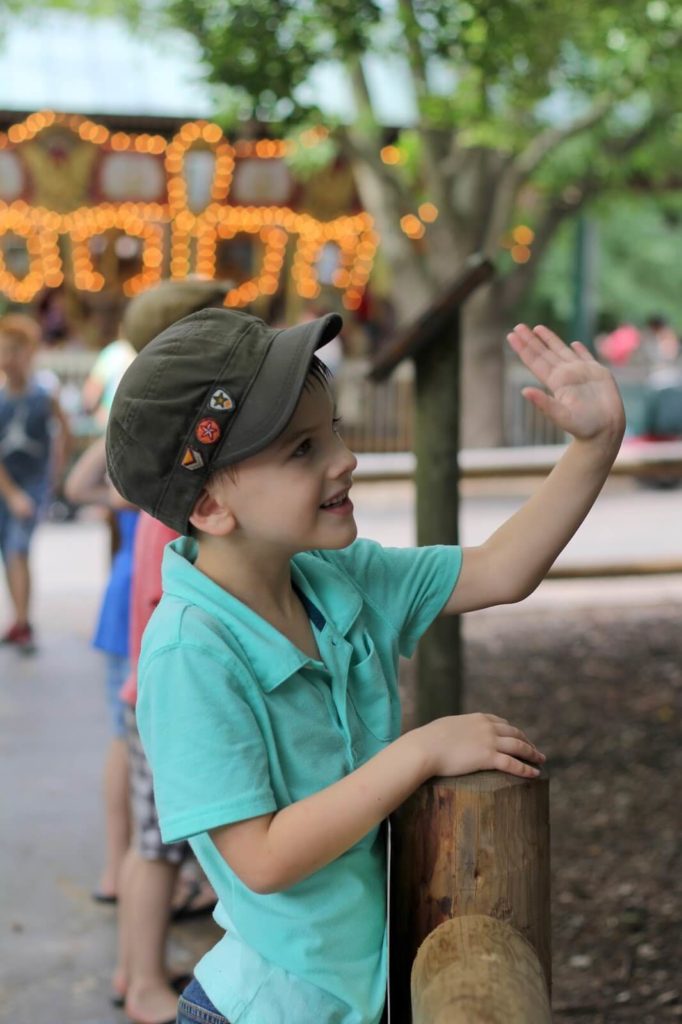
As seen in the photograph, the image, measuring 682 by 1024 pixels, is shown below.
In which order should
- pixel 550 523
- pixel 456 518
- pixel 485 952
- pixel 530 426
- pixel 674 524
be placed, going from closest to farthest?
pixel 485 952, pixel 550 523, pixel 456 518, pixel 674 524, pixel 530 426

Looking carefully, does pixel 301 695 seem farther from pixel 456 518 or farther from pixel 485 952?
pixel 456 518

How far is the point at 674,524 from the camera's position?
1198 centimetres

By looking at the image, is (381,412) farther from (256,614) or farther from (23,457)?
(256,614)

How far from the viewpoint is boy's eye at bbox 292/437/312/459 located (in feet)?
5.34

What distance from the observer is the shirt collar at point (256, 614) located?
1612mm

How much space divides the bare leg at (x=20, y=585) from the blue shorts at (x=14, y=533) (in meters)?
0.04

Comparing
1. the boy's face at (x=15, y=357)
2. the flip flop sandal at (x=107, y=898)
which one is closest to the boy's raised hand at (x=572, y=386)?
the flip flop sandal at (x=107, y=898)

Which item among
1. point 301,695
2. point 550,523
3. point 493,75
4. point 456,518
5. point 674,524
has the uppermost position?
point 493,75

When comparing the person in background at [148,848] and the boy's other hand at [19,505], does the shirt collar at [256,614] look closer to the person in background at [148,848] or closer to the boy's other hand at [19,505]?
the person in background at [148,848]

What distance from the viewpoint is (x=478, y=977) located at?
138 centimetres

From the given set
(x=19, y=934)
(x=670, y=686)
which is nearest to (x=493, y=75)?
(x=670, y=686)

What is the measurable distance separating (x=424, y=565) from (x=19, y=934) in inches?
93.7

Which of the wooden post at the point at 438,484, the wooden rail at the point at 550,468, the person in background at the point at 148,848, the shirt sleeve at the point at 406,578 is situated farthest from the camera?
the wooden rail at the point at 550,468

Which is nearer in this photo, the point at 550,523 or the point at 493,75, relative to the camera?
the point at 550,523
